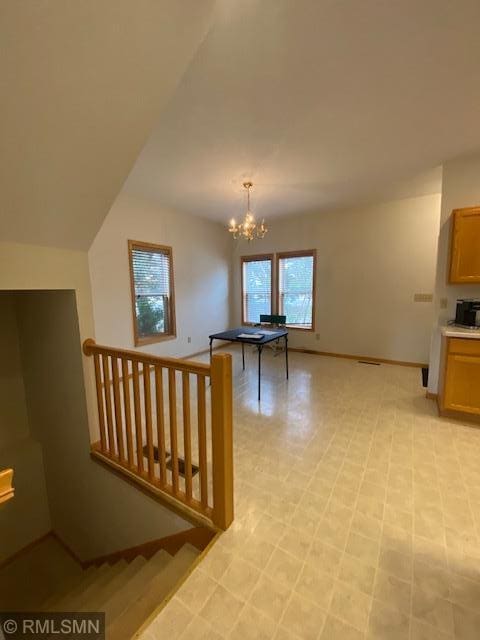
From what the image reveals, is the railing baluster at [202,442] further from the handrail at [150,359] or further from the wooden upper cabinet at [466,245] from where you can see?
the wooden upper cabinet at [466,245]

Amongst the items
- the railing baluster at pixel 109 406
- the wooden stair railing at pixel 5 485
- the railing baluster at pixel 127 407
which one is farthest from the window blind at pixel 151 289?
the wooden stair railing at pixel 5 485

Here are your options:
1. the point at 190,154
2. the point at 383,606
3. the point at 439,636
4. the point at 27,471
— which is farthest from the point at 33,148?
the point at 27,471

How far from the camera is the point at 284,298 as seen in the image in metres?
5.63

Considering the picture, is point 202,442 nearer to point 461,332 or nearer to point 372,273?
point 461,332

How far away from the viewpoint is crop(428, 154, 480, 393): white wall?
2.73m

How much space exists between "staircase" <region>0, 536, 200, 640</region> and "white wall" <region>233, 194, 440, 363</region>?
13.9ft

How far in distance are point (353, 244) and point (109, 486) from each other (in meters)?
4.83

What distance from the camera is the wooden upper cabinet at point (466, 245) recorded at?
266 cm

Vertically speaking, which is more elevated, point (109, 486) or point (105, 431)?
point (105, 431)

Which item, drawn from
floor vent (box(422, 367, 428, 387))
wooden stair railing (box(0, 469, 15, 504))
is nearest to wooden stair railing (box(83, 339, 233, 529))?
wooden stair railing (box(0, 469, 15, 504))

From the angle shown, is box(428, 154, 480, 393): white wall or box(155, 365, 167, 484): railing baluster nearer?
box(155, 365, 167, 484): railing baluster

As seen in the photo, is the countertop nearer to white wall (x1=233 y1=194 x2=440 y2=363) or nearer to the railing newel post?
white wall (x1=233 y1=194 x2=440 y2=363)

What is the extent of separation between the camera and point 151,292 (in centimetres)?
439

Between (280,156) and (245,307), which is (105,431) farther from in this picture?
(245,307)
